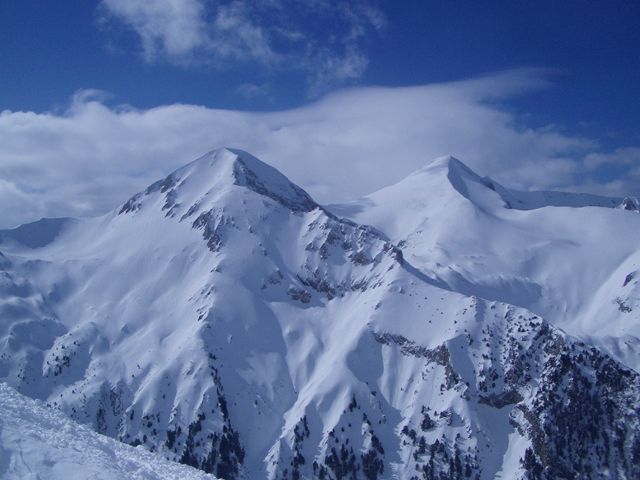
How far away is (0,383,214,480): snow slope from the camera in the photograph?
1516 inches

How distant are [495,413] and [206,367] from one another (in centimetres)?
9825

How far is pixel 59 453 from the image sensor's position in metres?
41.1

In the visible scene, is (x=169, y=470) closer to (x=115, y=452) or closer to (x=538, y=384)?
(x=115, y=452)

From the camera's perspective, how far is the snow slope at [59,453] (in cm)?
3850

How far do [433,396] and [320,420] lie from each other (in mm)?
39094

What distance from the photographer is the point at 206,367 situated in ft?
655

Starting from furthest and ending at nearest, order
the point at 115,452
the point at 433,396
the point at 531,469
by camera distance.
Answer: the point at 433,396 → the point at 531,469 → the point at 115,452

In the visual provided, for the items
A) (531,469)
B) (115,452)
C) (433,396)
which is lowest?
(115,452)

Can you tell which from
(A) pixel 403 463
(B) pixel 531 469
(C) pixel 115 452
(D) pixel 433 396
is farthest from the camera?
(D) pixel 433 396

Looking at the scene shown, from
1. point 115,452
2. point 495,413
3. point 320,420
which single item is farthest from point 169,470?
point 495,413

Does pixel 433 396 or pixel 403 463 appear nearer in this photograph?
pixel 403 463

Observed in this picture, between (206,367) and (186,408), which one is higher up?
(206,367)

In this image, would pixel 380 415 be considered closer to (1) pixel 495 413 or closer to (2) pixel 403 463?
(2) pixel 403 463

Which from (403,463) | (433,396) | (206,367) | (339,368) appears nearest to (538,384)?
(433,396)
